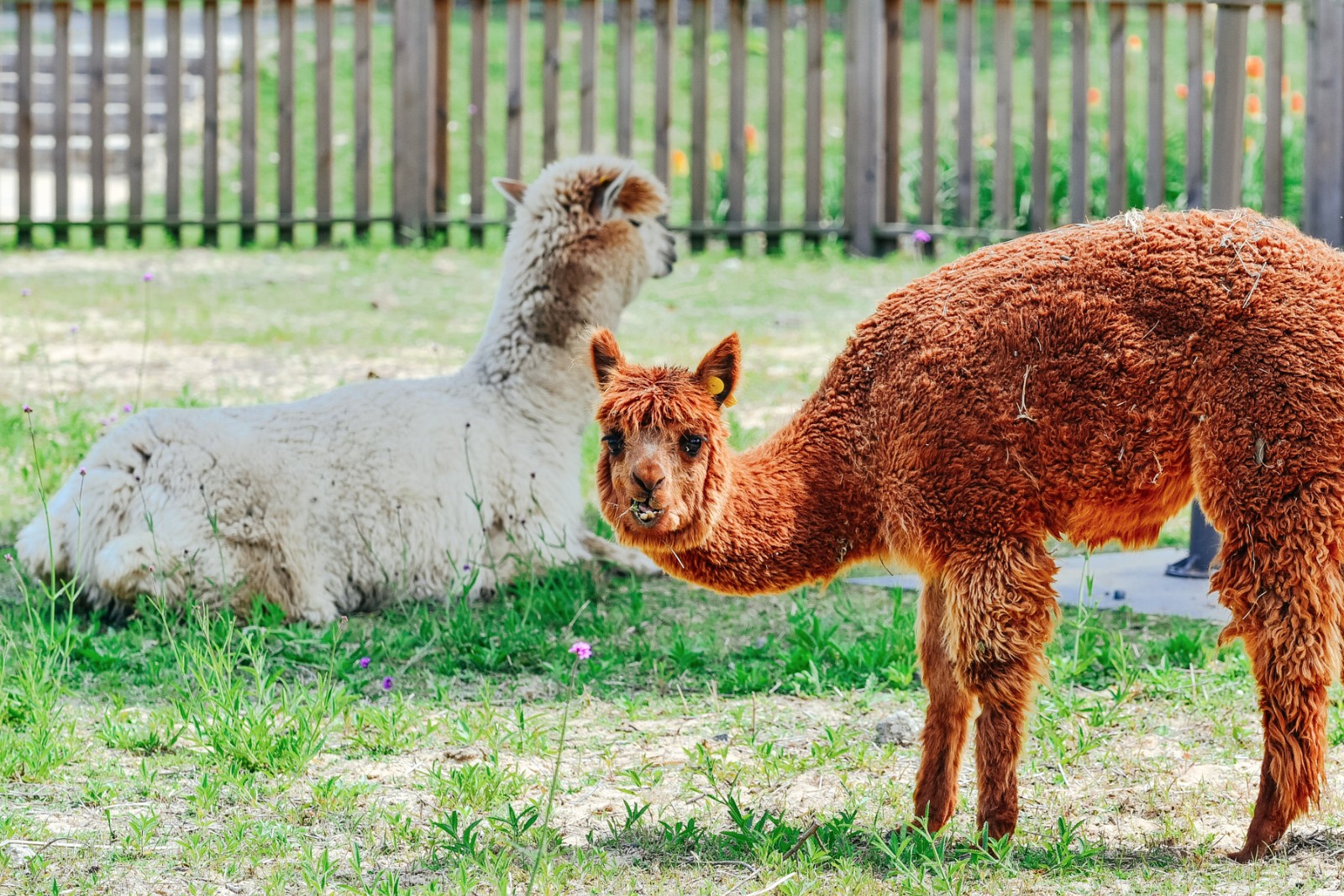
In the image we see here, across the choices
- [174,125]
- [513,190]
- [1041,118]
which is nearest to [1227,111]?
[513,190]

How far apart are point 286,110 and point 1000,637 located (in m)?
9.13

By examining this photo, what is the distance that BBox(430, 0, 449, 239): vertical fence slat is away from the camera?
11391mm

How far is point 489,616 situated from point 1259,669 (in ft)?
8.86

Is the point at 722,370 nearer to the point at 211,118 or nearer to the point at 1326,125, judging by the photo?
the point at 1326,125

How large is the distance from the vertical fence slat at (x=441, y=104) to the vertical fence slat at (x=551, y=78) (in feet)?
2.41

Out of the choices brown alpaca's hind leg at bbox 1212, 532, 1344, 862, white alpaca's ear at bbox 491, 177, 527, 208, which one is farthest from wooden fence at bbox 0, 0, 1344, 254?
brown alpaca's hind leg at bbox 1212, 532, 1344, 862

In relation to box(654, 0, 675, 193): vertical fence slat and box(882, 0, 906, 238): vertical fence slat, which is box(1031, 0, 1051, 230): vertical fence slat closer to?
box(882, 0, 906, 238): vertical fence slat

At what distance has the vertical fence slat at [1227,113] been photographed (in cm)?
562

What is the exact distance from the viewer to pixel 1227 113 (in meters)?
5.62

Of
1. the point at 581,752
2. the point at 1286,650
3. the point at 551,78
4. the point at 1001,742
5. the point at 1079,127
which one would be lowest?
the point at 581,752

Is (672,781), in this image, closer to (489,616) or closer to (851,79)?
(489,616)

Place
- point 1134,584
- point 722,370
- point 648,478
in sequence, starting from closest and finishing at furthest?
1. point 648,478
2. point 722,370
3. point 1134,584

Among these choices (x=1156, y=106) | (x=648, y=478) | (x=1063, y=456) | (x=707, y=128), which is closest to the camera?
(x=648, y=478)

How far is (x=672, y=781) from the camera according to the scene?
4.08m
